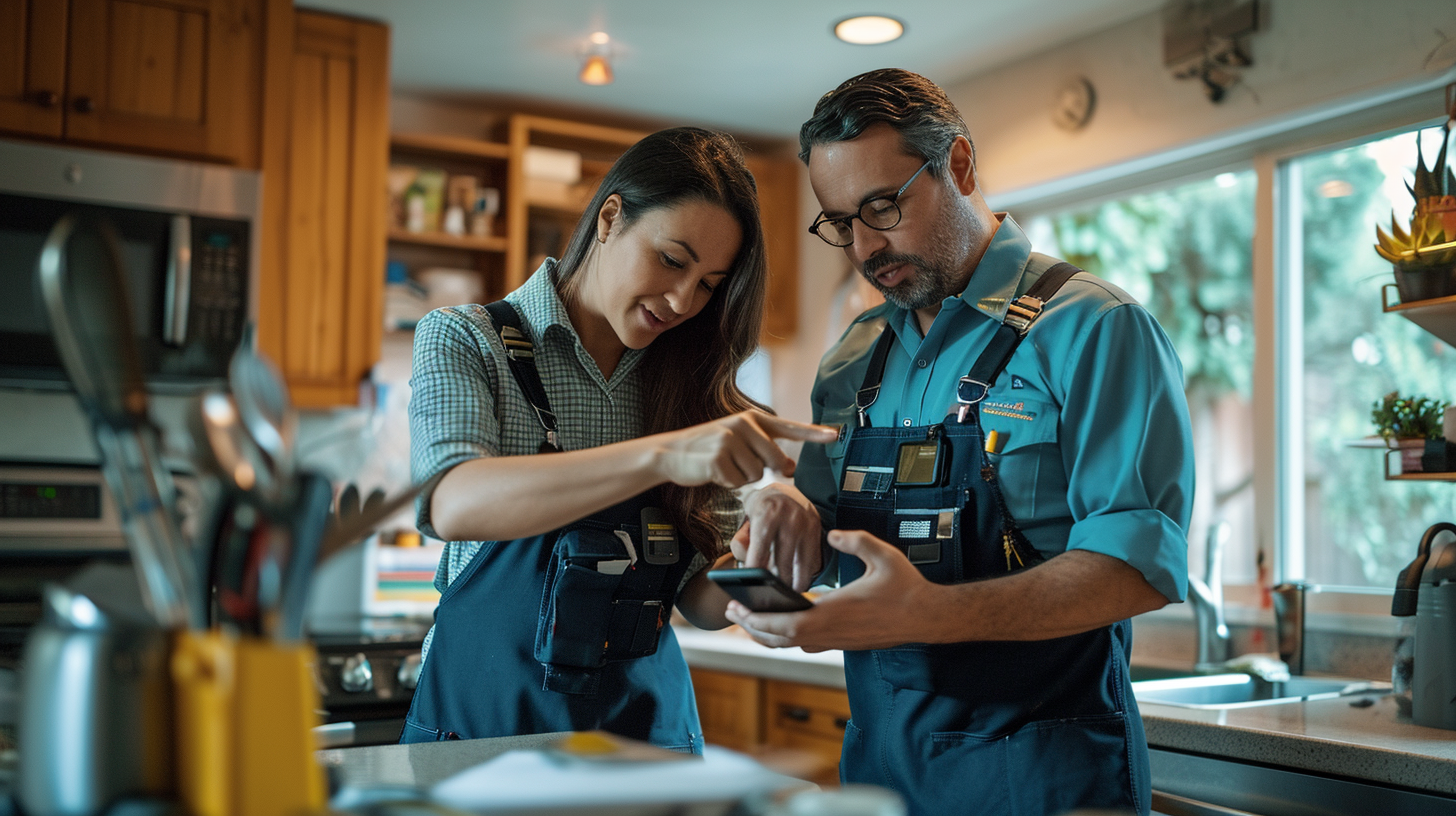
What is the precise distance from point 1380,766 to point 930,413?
2.57 feet

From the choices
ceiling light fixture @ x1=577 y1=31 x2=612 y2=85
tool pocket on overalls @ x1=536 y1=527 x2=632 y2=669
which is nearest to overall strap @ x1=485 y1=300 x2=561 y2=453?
tool pocket on overalls @ x1=536 y1=527 x2=632 y2=669

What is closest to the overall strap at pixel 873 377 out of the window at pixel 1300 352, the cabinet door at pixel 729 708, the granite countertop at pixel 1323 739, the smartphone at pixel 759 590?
the smartphone at pixel 759 590

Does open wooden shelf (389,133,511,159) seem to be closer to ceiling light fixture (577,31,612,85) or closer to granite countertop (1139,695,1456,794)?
ceiling light fixture (577,31,612,85)

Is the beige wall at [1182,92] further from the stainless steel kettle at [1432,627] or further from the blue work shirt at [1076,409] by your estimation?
the blue work shirt at [1076,409]

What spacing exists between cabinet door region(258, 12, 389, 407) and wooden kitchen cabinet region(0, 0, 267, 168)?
133 mm

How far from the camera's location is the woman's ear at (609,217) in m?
1.53

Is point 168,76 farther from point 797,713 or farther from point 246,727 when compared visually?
point 246,727

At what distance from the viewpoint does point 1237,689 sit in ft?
7.59

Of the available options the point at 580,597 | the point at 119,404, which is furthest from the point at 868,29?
the point at 119,404

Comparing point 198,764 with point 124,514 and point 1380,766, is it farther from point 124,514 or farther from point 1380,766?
point 1380,766

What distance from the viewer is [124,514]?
0.65 meters

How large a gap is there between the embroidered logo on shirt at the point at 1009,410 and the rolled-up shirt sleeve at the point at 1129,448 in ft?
0.14

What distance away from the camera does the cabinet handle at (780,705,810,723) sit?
2.69 metres

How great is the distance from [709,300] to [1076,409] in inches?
20.1
